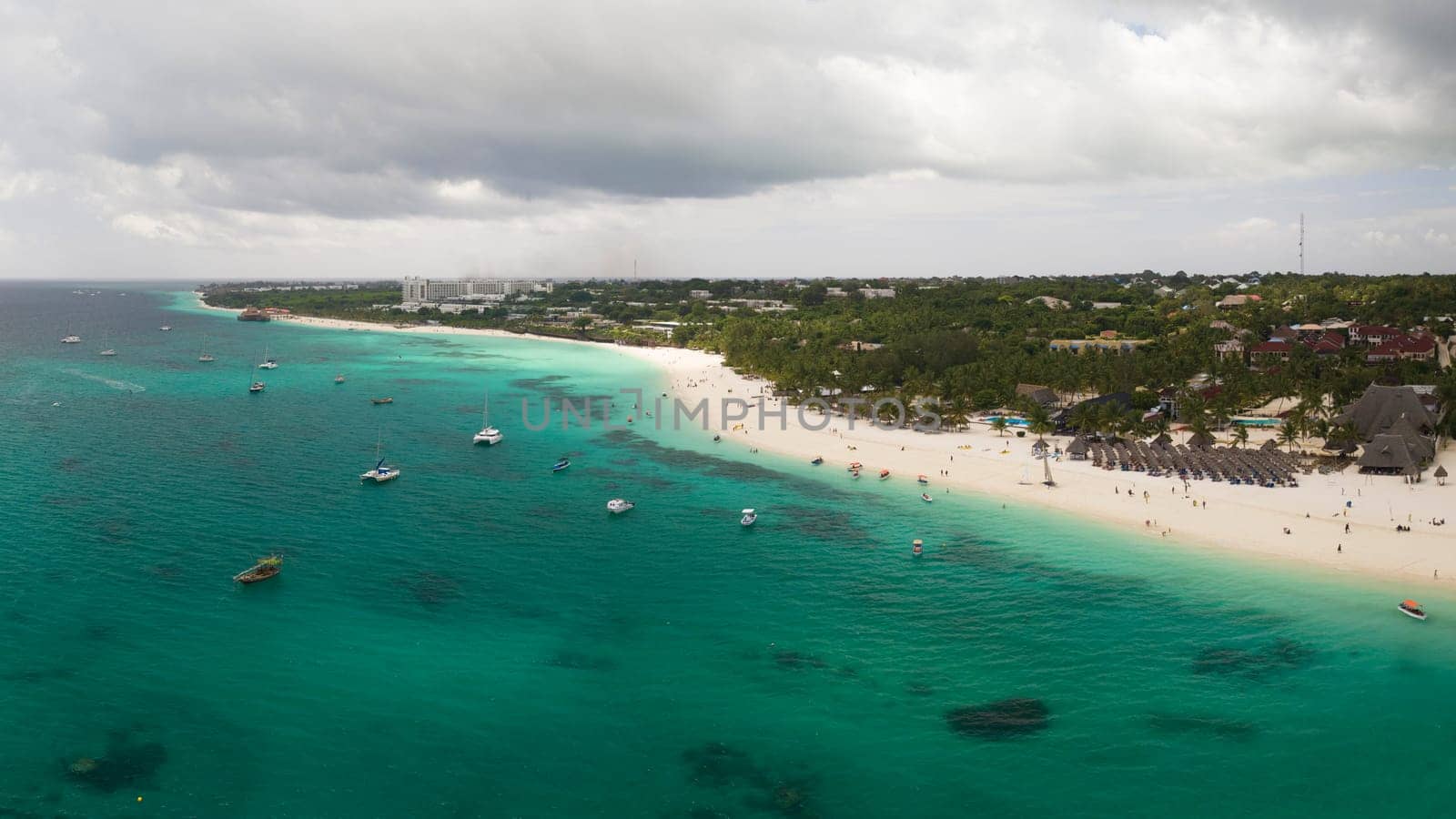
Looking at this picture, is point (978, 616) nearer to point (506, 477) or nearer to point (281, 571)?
point (281, 571)

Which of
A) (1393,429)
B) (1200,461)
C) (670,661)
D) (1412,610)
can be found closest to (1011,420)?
(1200,461)

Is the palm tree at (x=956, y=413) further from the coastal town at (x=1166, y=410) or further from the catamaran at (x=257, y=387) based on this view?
the catamaran at (x=257, y=387)

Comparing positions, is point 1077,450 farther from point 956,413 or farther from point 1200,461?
point 956,413

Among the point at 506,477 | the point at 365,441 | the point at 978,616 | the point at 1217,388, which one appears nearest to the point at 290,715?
the point at 978,616

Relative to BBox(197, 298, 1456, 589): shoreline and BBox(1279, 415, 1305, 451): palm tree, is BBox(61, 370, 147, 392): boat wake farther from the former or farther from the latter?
BBox(1279, 415, 1305, 451): palm tree

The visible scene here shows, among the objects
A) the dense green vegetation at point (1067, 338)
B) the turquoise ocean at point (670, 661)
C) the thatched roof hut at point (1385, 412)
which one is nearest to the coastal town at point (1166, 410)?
the thatched roof hut at point (1385, 412)
